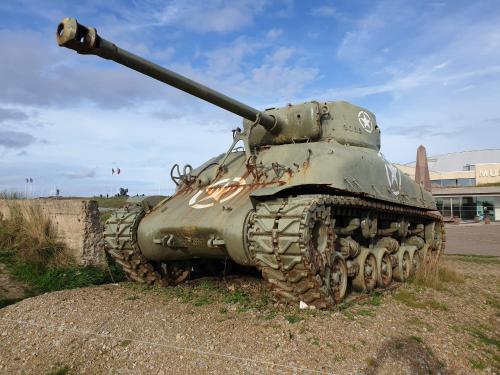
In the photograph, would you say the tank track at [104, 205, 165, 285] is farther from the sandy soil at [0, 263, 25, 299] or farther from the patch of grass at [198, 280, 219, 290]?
the sandy soil at [0, 263, 25, 299]

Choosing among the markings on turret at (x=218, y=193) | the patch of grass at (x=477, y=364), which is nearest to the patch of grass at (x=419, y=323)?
the patch of grass at (x=477, y=364)

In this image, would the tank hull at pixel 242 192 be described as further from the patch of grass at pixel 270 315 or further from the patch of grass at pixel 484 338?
the patch of grass at pixel 484 338

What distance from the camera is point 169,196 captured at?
9.10 meters

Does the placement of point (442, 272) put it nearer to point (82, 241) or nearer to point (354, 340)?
point (354, 340)

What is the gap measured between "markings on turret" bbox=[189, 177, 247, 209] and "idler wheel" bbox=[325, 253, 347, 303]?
5.92 feet

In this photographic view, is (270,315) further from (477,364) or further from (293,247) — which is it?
(477,364)

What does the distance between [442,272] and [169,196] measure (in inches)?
216

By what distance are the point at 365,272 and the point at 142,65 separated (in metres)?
4.65

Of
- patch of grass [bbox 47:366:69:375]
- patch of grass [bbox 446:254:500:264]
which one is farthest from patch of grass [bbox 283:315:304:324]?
patch of grass [bbox 446:254:500:264]

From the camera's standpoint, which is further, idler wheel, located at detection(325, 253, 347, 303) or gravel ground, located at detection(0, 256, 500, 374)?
idler wheel, located at detection(325, 253, 347, 303)

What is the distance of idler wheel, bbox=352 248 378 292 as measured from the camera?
782cm

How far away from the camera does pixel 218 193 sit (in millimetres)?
7980

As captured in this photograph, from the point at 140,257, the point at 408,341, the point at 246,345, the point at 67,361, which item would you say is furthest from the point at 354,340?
the point at 140,257

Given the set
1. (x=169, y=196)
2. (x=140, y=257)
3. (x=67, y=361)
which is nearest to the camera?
(x=67, y=361)
